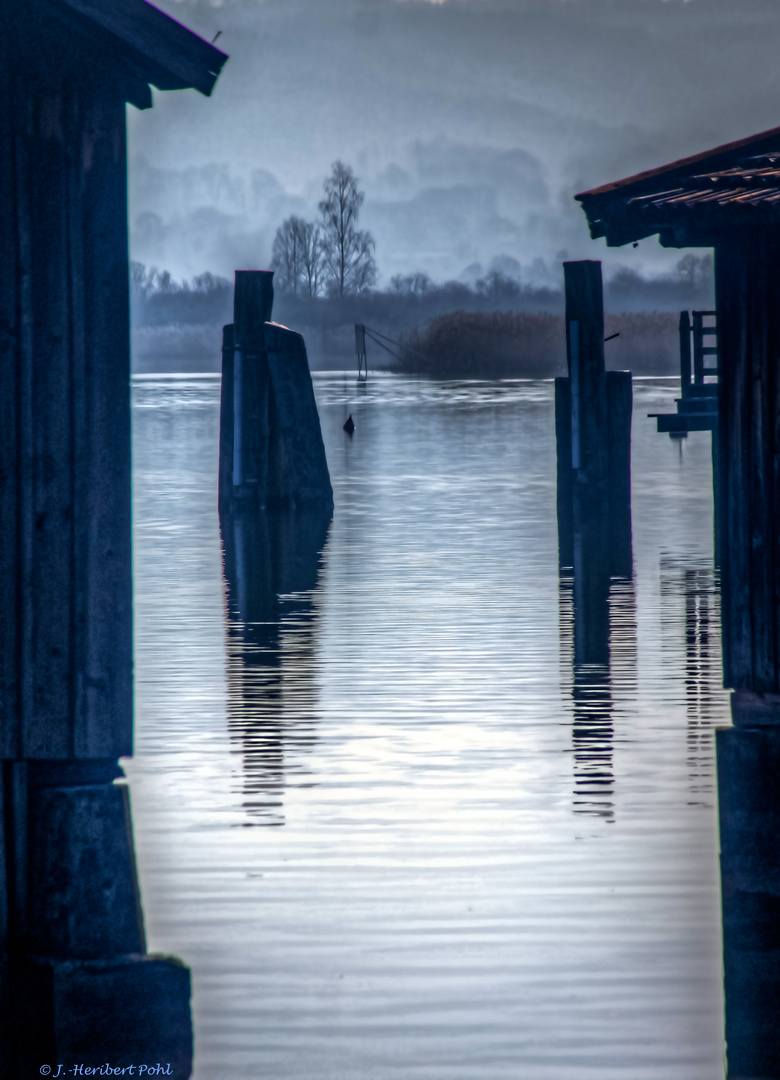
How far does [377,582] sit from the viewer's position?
1271cm

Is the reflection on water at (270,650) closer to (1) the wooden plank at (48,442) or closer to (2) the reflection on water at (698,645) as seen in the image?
(2) the reflection on water at (698,645)

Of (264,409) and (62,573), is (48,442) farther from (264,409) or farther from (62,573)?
(264,409)

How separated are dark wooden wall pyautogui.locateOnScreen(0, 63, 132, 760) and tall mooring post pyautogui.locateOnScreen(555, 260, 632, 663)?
35.1ft

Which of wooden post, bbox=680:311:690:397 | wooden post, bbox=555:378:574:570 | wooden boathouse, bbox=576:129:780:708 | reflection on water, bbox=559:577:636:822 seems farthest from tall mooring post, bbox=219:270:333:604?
wooden boathouse, bbox=576:129:780:708

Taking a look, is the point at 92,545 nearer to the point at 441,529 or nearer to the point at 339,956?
the point at 339,956

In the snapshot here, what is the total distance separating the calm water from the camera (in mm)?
4074

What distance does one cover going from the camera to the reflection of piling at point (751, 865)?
4047 mm

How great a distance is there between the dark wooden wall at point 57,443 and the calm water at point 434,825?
0.89 m

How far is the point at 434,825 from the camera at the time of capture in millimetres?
5785

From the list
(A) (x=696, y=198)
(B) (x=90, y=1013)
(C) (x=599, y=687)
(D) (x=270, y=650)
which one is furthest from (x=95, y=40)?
(D) (x=270, y=650)

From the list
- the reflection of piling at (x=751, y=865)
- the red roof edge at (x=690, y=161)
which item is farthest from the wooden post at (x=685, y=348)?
the reflection of piling at (x=751, y=865)

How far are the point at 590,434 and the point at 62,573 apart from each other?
1223 cm

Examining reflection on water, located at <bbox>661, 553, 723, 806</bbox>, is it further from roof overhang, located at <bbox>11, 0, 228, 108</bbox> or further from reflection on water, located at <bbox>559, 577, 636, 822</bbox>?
roof overhang, located at <bbox>11, 0, 228, 108</bbox>

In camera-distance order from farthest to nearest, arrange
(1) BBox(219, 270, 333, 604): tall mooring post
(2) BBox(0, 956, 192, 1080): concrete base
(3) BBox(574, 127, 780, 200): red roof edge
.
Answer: (1) BBox(219, 270, 333, 604): tall mooring post
(3) BBox(574, 127, 780, 200): red roof edge
(2) BBox(0, 956, 192, 1080): concrete base
